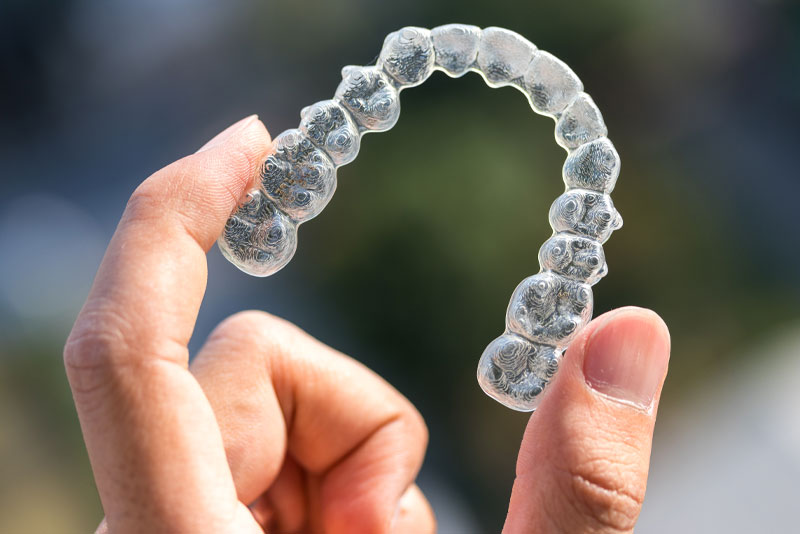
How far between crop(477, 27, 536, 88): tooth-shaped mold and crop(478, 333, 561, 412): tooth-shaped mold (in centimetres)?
44

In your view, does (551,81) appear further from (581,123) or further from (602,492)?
(602,492)

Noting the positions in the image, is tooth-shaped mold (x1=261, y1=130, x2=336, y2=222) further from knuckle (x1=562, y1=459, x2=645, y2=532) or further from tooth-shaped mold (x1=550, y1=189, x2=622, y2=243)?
knuckle (x1=562, y1=459, x2=645, y2=532)

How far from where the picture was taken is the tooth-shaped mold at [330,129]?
1066 millimetres

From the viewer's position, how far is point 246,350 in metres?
1.31

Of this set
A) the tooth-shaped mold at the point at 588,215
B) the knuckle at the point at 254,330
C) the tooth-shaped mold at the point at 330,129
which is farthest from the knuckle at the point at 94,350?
the tooth-shaped mold at the point at 588,215

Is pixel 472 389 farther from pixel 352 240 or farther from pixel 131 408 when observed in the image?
pixel 131 408

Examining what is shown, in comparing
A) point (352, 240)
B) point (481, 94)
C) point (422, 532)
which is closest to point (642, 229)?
point (481, 94)

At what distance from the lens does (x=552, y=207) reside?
108 centimetres

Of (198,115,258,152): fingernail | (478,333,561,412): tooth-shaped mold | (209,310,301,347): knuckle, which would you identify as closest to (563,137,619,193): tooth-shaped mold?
(478,333,561,412): tooth-shaped mold

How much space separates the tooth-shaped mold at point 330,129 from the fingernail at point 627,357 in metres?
0.47

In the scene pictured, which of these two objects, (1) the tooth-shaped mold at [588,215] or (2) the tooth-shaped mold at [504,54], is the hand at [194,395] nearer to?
(1) the tooth-shaped mold at [588,215]

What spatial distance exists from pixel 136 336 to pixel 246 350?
534 mm

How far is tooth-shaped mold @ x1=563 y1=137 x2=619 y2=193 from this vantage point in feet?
3.49

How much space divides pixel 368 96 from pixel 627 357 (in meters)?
0.56
